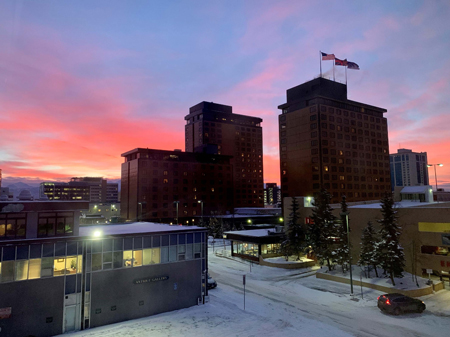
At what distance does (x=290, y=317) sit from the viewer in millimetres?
24531

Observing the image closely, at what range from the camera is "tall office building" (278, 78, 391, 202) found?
91.9 meters

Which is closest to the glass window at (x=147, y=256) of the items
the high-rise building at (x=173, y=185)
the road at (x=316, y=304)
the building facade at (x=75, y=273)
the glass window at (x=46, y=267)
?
the building facade at (x=75, y=273)

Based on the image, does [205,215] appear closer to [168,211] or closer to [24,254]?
[168,211]

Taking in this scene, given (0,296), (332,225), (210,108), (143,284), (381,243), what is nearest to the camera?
(0,296)

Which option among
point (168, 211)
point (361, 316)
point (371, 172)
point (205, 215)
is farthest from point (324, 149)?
point (361, 316)

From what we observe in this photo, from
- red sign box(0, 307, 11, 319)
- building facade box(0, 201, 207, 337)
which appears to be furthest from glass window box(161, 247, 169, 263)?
red sign box(0, 307, 11, 319)

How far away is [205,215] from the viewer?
114 m

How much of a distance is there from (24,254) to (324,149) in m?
85.0

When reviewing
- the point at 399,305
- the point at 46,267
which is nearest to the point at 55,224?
the point at 46,267

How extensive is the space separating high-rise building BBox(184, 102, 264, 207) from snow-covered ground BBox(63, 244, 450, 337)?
417 feet

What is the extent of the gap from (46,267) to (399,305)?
96.3 feet

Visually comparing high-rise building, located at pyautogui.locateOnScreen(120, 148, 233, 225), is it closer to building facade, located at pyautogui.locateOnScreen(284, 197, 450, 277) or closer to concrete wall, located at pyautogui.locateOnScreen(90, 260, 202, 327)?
building facade, located at pyautogui.locateOnScreen(284, 197, 450, 277)

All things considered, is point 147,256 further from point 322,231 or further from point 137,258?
point 322,231

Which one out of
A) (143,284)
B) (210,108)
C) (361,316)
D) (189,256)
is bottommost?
(361,316)
